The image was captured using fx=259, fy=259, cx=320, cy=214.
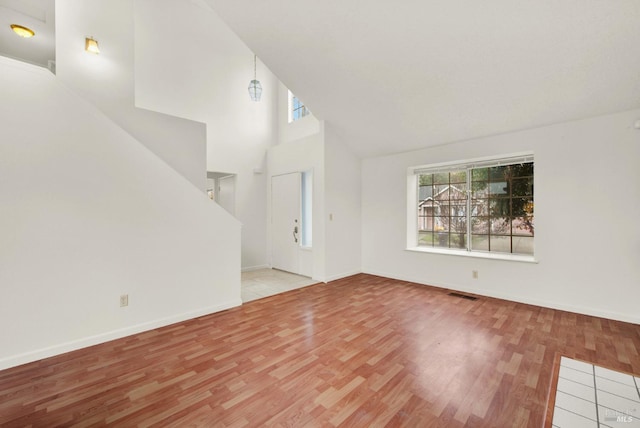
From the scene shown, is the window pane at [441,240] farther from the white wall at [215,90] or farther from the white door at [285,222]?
the white wall at [215,90]

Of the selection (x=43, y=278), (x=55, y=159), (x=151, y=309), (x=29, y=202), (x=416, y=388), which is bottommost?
(x=416, y=388)

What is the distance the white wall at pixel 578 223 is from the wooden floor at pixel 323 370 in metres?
0.33

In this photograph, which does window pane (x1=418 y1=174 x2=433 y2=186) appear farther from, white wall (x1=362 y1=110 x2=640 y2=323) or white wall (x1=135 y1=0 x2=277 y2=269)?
white wall (x1=135 y1=0 x2=277 y2=269)

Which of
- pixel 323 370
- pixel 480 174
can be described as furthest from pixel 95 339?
pixel 480 174

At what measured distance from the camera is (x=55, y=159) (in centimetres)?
244

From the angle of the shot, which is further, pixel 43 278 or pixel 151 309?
pixel 151 309

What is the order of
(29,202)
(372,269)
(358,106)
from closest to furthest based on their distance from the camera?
(29,202) < (358,106) < (372,269)

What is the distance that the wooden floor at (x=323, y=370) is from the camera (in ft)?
5.43

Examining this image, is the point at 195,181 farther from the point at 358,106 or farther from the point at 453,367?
the point at 453,367

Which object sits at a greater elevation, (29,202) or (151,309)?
(29,202)

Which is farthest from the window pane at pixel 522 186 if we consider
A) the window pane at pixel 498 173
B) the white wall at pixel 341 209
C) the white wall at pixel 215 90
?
the white wall at pixel 215 90

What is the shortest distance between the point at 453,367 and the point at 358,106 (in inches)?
144

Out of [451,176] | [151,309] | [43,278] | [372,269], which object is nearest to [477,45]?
A: [451,176]

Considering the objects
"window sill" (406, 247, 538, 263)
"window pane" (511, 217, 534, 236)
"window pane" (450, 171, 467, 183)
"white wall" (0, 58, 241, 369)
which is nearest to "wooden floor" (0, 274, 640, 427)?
"white wall" (0, 58, 241, 369)
